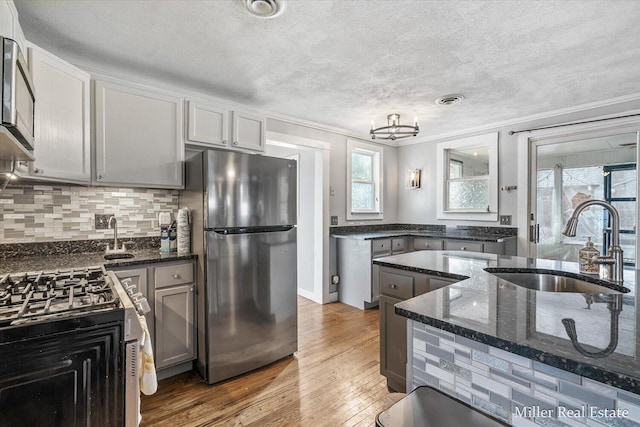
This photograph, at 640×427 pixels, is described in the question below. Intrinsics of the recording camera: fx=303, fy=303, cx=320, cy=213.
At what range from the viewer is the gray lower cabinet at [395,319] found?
1.83 m

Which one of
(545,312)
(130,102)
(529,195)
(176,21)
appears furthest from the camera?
(529,195)

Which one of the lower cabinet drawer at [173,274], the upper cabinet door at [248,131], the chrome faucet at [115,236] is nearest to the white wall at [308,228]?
the upper cabinet door at [248,131]

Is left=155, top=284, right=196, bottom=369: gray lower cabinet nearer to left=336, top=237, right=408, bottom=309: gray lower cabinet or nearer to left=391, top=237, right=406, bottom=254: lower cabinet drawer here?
left=336, top=237, right=408, bottom=309: gray lower cabinet

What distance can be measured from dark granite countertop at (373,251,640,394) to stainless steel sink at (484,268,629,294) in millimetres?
128

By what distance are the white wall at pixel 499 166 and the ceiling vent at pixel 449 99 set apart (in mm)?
1174

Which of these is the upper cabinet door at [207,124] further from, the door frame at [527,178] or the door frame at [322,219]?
the door frame at [527,178]

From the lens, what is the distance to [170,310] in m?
2.18

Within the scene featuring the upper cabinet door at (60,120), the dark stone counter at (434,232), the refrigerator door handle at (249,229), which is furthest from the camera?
the dark stone counter at (434,232)

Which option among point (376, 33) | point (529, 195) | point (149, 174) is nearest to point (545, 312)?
point (376, 33)

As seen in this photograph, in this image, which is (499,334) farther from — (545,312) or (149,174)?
(149,174)

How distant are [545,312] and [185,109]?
2.67 meters

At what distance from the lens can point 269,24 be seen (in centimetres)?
179

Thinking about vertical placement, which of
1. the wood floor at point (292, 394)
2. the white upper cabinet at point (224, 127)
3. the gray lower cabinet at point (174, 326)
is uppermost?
the white upper cabinet at point (224, 127)

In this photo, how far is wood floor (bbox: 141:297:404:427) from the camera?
180 cm
